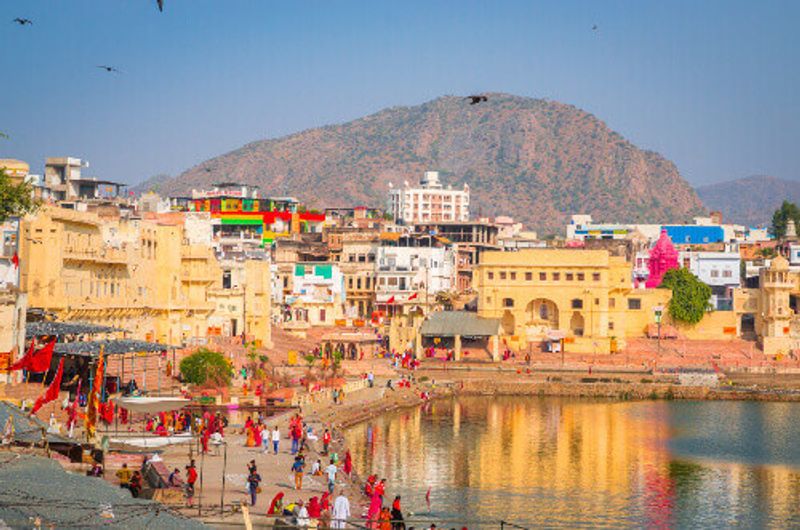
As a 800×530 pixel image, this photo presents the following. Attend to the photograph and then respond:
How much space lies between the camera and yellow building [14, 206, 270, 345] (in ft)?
160

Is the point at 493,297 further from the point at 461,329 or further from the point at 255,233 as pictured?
the point at 255,233

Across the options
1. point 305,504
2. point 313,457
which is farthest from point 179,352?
point 305,504

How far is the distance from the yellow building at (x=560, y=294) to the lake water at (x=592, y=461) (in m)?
13.6

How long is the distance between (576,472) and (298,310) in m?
41.5

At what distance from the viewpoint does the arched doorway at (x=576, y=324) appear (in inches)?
3182

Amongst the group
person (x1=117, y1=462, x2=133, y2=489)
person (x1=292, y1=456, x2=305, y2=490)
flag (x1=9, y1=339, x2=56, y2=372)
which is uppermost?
flag (x1=9, y1=339, x2=56, y2=372)

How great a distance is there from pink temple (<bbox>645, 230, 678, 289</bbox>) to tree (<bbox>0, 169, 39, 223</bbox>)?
190 feet

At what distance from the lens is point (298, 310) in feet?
275

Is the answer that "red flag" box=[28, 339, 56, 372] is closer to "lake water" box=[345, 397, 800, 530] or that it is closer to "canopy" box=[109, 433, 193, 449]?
"canopy" box=[109, 433, 193, 449]

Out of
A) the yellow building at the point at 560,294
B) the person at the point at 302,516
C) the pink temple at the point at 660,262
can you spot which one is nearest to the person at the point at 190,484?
the person at the point at 302,516

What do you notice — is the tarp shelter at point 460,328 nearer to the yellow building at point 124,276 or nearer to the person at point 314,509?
the yellow building at point 124,276

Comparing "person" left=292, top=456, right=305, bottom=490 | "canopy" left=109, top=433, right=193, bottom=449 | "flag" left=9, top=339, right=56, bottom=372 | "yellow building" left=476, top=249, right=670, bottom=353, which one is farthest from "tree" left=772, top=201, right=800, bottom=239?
"flag" left=9, top=339, right=56, bottom=372

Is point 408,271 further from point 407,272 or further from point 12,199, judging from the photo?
point 12,199

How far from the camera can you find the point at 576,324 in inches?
3223
